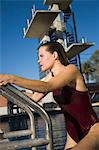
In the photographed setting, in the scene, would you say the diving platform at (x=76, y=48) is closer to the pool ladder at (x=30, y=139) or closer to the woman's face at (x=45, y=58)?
the woman's face at (x=45, y=58)

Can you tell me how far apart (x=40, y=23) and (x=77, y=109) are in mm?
31272

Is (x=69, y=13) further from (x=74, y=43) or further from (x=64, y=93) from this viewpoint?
(x=64, y=93)

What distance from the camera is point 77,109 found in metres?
1.90

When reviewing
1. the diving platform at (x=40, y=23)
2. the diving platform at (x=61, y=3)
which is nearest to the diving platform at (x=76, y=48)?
the diving platform at (x=40, y=23)

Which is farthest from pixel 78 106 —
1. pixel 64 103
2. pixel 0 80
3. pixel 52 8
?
pixel 52 8

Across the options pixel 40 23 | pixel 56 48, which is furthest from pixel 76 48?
pixel 56 48

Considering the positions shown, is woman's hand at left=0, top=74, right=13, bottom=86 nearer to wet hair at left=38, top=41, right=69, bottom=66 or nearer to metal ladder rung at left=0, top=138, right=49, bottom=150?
metal ladder rung at left=0, top=138, right=49, bottom=150

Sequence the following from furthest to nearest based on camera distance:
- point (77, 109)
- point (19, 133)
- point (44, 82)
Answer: point (19, 133), point (77, 109), point (44, 82)

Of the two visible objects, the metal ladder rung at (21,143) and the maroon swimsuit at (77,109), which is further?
the maroon swimsuit at (77,109)

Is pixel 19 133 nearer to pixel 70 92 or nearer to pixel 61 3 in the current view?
pixel 70 92

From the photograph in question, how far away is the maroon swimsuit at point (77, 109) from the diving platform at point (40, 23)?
2805 centimetres

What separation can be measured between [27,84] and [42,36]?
3609 centimetres

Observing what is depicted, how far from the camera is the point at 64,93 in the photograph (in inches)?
76.4

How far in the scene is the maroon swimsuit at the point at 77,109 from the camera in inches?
74.6
